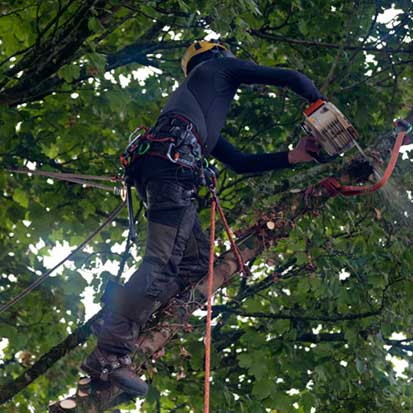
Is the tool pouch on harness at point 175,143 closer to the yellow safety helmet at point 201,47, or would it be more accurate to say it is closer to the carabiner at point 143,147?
the carabiner at point 143,147

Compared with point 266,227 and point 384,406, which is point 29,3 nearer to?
point 266,227

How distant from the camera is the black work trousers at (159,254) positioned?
493 cm

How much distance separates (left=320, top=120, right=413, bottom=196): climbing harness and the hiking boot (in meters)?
1.88

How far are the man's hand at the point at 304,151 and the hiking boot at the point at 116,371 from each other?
6.53ft

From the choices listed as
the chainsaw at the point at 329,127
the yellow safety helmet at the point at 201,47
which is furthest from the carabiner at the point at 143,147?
Result: the chainsaw at the point at 329,127

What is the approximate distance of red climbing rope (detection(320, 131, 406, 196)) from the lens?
218 inches

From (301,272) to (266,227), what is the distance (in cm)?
175

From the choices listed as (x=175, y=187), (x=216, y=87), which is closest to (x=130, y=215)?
(x=175, y=187)

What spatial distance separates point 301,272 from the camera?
23.4ft

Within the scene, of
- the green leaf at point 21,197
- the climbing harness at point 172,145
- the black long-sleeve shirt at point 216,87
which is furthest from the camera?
the green leaf at point 21,197

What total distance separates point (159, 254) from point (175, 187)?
0.47m


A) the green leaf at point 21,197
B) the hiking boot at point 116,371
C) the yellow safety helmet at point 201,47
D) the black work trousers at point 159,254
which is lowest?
the hiking boot at point 116,371

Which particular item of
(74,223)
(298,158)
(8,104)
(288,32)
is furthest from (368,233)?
(8,104)

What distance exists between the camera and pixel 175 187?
5.21 m
